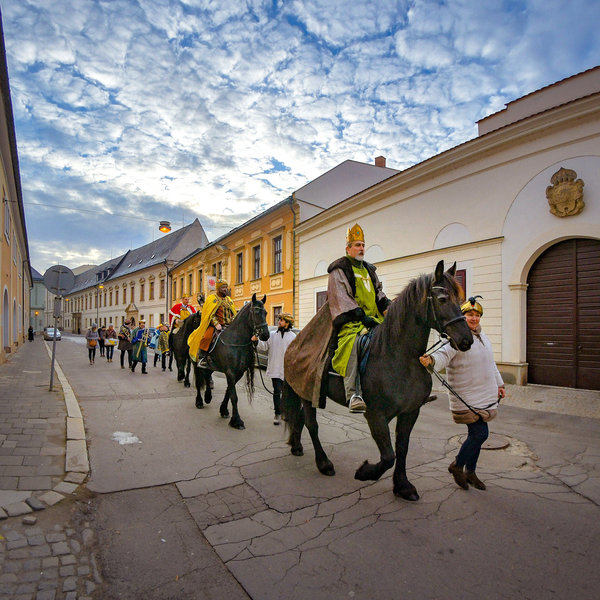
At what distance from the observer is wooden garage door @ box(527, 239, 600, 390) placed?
837 cm

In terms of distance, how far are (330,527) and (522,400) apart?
6906 millimetres

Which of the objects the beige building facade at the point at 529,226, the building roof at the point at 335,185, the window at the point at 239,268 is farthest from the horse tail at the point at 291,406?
the window at the point at 239,268

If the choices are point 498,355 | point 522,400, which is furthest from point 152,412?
point 498,355

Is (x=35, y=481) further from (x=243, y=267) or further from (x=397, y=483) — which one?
(x=243, y=267)

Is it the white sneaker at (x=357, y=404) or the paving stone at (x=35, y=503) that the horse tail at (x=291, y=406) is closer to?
the white sneaker at (x=357, y=404)

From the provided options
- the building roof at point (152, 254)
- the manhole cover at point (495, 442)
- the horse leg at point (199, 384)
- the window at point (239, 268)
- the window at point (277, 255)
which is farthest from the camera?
the building roof at point (152, 254)

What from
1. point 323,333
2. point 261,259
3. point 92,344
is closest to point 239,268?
point 261,259

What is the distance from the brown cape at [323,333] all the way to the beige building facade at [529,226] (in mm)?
6882

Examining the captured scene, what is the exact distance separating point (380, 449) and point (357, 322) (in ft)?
3.90

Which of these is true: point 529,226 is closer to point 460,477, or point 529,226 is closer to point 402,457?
point 460,477

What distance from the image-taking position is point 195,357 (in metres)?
7.32

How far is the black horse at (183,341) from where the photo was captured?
8.82 m

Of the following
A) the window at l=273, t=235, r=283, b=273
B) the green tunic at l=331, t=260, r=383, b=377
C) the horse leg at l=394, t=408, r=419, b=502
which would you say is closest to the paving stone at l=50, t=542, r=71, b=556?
the green tunic at l=331, t=260, r=383, b=377

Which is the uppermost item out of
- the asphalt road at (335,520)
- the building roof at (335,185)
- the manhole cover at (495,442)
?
the building roof at (335,185)
